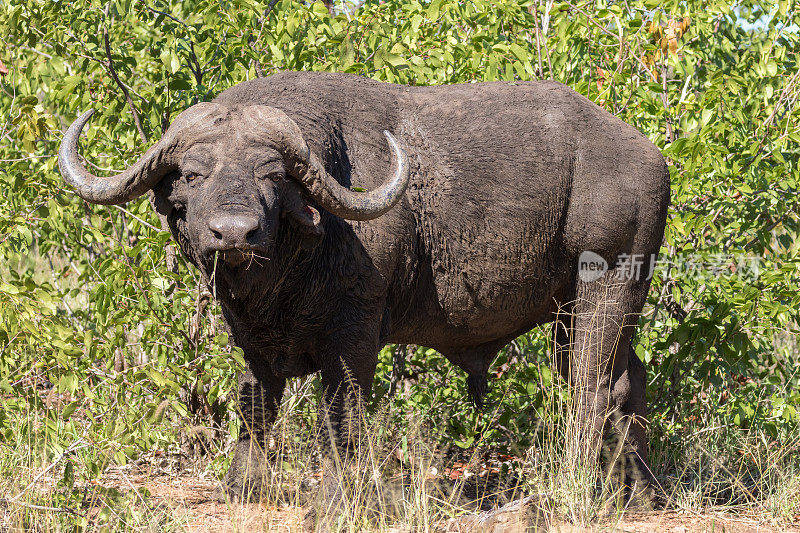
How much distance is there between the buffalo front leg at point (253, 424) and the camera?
16.8 ft

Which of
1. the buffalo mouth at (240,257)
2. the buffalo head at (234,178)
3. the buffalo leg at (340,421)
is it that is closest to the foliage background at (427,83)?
the buffalo leg at (340,421)

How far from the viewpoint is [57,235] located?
5785 millimetres

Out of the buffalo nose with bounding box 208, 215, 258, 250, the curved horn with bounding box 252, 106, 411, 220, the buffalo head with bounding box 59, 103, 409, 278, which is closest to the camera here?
the buffalo nose with bounding box 208, 215, 258, 250

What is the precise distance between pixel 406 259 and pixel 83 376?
1.78 meters

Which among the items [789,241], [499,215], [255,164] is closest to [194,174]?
[255,164]

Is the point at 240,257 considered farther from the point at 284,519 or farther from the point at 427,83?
the point at 427,83

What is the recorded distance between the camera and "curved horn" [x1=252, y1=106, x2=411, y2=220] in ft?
13.9

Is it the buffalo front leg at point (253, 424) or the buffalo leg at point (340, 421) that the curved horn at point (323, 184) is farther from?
the buffalo front leg at point (253, 424)

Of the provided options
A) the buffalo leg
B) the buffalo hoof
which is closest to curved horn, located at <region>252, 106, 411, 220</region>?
the buffalo leg

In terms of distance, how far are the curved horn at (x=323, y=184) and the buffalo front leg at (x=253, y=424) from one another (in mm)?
1223

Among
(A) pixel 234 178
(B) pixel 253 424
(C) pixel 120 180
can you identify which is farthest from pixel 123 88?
(B) pixel 253 424

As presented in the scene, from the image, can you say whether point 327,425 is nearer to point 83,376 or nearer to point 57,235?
point 83,376

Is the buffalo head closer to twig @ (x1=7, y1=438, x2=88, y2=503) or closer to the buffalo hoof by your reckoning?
twig @ (x1=7, y1=438, x2=88, y2=503)

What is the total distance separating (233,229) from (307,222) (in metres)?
0.56
